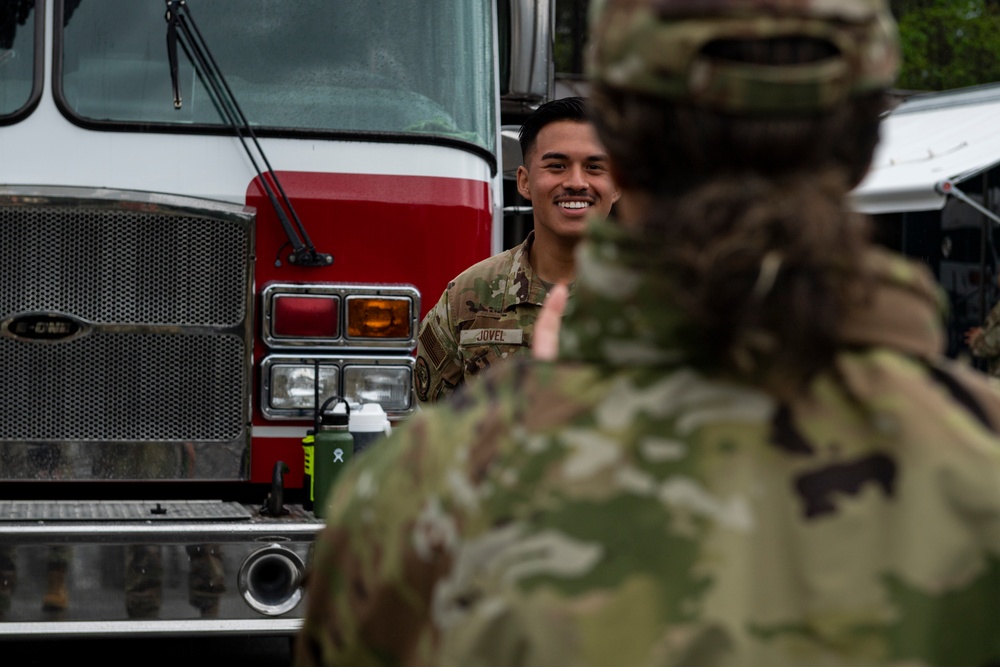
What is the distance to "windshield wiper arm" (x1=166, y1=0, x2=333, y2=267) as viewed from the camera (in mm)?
4449

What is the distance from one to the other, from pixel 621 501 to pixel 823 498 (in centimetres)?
16

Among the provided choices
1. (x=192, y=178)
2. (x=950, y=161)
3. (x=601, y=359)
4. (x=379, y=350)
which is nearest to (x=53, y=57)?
(x=192, y=178)

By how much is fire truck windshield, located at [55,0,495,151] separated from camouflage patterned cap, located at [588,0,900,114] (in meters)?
3.44

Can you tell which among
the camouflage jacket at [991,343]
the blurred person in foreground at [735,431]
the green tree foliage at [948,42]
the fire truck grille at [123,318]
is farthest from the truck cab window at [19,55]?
the green tree foliage at [948,42]

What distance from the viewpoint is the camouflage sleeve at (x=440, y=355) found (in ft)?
13.0

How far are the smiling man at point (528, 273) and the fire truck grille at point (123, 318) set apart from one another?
730mm

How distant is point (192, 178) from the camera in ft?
14.6

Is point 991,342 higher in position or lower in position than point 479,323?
lower

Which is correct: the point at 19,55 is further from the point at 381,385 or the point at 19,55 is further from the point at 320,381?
the point at 381,385

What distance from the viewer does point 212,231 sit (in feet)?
14.5

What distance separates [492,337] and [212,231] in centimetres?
107

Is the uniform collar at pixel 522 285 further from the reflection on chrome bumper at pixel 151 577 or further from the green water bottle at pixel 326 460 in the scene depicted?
the reflection on chrome bumper at pixel 151 577

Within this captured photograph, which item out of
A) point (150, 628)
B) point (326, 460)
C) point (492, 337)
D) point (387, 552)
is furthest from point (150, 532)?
point (387, 552)

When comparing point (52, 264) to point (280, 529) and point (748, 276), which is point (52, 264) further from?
point (748, 276)
